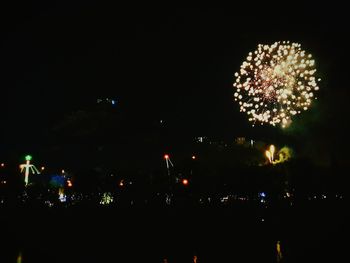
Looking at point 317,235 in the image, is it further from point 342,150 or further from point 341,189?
point 342,150

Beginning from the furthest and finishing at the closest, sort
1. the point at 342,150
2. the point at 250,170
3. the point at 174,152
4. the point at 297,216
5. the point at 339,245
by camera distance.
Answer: the point at 174,152, the point at 342,150, the point at 250,170, the point at 297,216, the point at 339,245

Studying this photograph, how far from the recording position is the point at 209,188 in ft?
54.1

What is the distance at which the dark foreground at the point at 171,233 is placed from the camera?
9.55 m

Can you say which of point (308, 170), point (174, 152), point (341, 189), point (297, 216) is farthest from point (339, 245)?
point (174, 152)

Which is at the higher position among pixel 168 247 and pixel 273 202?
pixel 273 202

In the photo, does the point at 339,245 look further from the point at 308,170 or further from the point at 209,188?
the point at 308,170

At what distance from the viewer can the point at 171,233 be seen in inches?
475

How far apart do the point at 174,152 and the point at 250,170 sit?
2263cm

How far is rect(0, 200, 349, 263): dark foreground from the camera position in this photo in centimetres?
955

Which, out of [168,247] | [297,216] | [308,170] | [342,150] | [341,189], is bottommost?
[168,247]

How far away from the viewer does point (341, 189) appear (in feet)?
53.4

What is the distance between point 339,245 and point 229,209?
12.2 feet

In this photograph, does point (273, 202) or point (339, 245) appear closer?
point (339, 245)

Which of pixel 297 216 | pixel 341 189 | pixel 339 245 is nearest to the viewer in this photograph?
pixel 339 245
